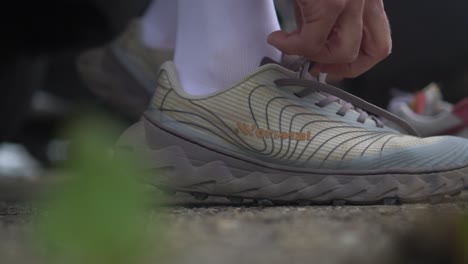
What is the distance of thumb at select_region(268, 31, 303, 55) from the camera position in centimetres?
96

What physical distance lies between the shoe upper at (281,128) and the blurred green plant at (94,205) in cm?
84

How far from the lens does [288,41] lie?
0.97m

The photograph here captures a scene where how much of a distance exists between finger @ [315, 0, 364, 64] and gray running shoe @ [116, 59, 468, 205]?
90 mm

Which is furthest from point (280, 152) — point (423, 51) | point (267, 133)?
point (423, 51)

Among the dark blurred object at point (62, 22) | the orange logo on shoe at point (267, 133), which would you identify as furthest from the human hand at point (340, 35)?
the dark blurred object at point (62, 22)

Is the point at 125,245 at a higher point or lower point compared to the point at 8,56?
higher

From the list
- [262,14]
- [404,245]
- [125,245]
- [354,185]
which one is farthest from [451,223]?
[262,14]

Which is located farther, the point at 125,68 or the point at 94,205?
the point at 125,68

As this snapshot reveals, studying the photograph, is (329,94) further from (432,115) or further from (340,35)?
(432,115)

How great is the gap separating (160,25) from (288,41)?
0.82 meters

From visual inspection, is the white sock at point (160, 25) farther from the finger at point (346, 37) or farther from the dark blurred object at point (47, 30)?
the finger at point (346, 37)

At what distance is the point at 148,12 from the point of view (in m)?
1.78

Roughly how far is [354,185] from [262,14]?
0.32 meters

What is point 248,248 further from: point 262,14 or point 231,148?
point 262,14
